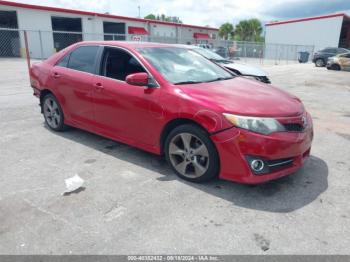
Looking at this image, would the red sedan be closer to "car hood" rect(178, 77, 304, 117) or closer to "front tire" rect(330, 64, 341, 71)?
"car hood" rect(178, 77, 304, 117)

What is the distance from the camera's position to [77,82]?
15.4 feet

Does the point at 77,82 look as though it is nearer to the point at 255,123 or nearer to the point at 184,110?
the point at 184,110

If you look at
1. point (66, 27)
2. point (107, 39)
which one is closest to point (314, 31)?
point (107, 39)

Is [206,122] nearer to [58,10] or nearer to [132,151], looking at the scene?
[132,151]

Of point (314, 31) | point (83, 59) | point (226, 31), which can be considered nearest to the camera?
point (83, 59)

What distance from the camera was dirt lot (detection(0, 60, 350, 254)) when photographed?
2.62 m

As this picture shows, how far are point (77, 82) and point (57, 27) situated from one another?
36244 millimetres

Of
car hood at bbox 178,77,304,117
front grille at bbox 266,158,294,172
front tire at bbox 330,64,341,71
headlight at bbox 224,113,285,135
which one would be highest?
car hood at bbox 178,77,304,117

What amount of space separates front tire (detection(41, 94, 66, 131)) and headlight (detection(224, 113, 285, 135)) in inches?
126

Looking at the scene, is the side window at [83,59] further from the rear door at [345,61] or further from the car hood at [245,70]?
the rear door at [345,61]

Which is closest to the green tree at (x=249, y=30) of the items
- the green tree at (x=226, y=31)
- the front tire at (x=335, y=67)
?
the green tree at (x=226, y=31)

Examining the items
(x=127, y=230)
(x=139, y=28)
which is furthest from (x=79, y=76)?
(x=139, y=28)

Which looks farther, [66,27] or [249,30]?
[249,30]

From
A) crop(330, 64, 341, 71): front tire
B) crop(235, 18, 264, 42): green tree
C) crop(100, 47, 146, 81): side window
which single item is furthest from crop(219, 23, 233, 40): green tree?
crop(100, 47, 146, 81): side window
